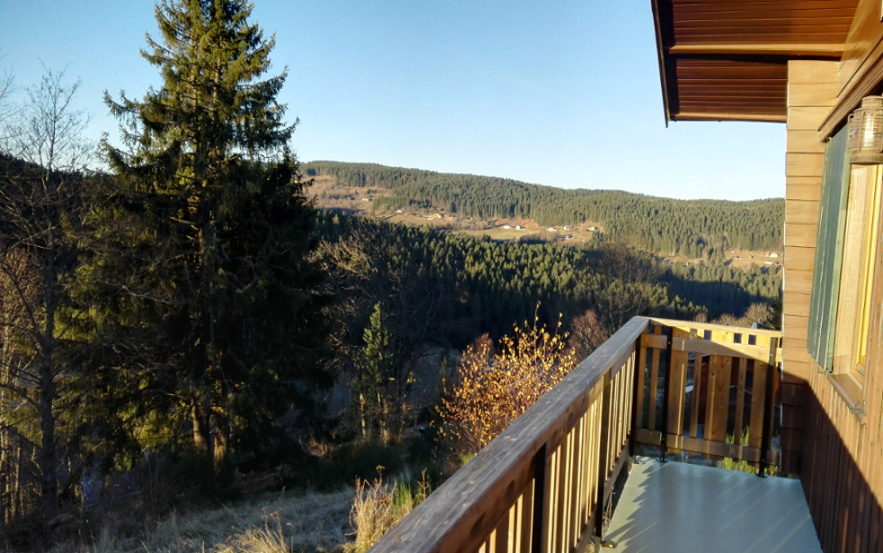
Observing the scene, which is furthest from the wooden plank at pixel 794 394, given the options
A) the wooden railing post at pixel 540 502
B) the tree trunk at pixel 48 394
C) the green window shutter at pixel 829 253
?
the tree trunk at pixel 48 394

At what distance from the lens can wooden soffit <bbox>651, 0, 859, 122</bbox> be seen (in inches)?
111

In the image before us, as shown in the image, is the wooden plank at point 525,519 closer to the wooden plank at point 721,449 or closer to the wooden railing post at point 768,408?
the wooden plank at point 721,449

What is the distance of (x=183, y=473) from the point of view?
1348cm

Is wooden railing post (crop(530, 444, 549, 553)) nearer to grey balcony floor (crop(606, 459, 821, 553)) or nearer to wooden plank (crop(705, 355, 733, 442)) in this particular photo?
grey balcony floor (crop(606, 459, 821, 553))

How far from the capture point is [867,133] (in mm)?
1985

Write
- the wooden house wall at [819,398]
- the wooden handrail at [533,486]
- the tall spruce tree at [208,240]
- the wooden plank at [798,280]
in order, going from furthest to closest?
1. the tall spruce tree at [208,240]
2. the wooden plank at [798,280]
3. the wooden house wall at [819,398]
4. the wooden handrail at [533,486]

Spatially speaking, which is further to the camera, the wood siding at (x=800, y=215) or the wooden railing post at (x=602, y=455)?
the wood siding at (x=800, y=215)

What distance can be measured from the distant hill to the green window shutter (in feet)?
121

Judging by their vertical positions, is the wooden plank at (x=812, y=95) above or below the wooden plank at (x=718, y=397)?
above

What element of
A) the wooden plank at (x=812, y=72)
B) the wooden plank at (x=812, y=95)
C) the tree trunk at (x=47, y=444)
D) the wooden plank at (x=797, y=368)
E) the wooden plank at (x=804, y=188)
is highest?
the wooden plank at (x=812, y=72)

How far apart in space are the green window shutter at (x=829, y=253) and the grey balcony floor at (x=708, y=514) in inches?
35.3

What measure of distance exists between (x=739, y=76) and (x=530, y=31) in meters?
24.3

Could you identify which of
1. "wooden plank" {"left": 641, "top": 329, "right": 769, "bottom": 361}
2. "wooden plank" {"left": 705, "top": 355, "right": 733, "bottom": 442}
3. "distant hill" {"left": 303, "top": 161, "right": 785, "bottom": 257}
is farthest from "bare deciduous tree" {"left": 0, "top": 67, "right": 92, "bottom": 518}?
"distant hill" {"left": 303, "top": 161, "right": 785, "bottom": 257}

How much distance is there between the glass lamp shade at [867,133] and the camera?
1.96 metres
